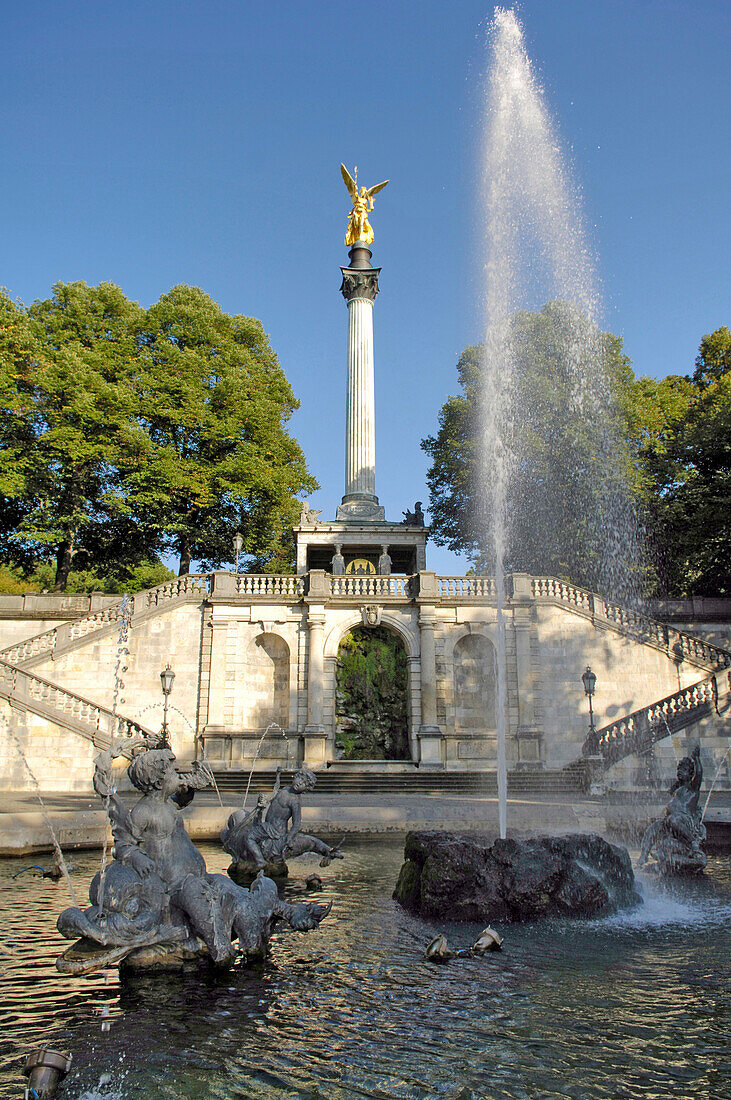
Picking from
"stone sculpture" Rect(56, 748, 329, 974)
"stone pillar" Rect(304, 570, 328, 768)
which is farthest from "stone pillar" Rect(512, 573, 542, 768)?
"stone sculpture" Rect(56, 748, 329, 974)

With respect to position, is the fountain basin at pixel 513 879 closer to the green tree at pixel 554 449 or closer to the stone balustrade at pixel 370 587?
the stone balustrade at pixel 370 587

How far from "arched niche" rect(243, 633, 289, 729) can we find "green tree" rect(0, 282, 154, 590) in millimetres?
8454

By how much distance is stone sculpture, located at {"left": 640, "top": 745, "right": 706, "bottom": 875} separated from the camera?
888 centimetres

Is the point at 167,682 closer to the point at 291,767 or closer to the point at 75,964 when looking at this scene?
the point at 291,767

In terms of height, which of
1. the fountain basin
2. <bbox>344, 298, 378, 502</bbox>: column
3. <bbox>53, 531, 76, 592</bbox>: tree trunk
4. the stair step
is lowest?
the stair step

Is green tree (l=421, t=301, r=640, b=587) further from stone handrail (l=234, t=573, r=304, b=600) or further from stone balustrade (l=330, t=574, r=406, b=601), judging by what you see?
stone handrail (l=234, t=573, r=304, b=600)

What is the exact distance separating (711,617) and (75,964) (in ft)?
87.9

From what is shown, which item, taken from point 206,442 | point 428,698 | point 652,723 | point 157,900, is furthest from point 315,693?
point 157,900

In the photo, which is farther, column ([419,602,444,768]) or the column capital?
the column capital

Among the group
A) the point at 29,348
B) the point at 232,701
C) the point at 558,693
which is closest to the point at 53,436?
the point at 29,348

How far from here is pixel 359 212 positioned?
35.3 meters

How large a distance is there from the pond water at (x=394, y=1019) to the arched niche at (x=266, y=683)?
59.6 ft

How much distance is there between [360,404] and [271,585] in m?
10.4

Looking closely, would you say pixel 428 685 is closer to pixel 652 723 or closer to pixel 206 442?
pixel 652 723
